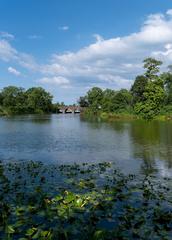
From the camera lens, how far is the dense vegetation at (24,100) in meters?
145

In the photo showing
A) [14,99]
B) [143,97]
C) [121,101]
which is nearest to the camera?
[143,97]

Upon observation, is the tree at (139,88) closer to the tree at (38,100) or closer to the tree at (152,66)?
the tree at (152,66)

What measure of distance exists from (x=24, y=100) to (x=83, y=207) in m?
152

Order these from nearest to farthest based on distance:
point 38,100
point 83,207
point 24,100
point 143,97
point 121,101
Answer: point 83,207 < point 143,97 < point 121,101 < point 24,100 < point 38,100

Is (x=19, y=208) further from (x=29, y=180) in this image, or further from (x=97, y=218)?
(x=29, y=180)

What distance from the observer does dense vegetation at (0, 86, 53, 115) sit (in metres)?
145

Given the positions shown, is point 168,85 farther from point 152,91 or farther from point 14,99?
point 14,99

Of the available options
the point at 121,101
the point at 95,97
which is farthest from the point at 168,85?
the point at 95,97

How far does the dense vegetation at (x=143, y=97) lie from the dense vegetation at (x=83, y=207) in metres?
47.8

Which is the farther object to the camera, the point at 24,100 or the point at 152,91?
the point at 24,100

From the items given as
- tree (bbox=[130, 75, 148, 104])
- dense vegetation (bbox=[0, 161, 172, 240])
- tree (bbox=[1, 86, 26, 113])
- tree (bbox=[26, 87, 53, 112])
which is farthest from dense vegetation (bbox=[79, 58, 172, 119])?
dense vegetation (bbox=[0, 161, 172, 240])

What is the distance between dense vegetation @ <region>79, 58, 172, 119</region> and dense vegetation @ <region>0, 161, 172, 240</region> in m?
47.8

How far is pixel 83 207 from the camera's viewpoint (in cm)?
915

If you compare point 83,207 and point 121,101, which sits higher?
point 121,101
